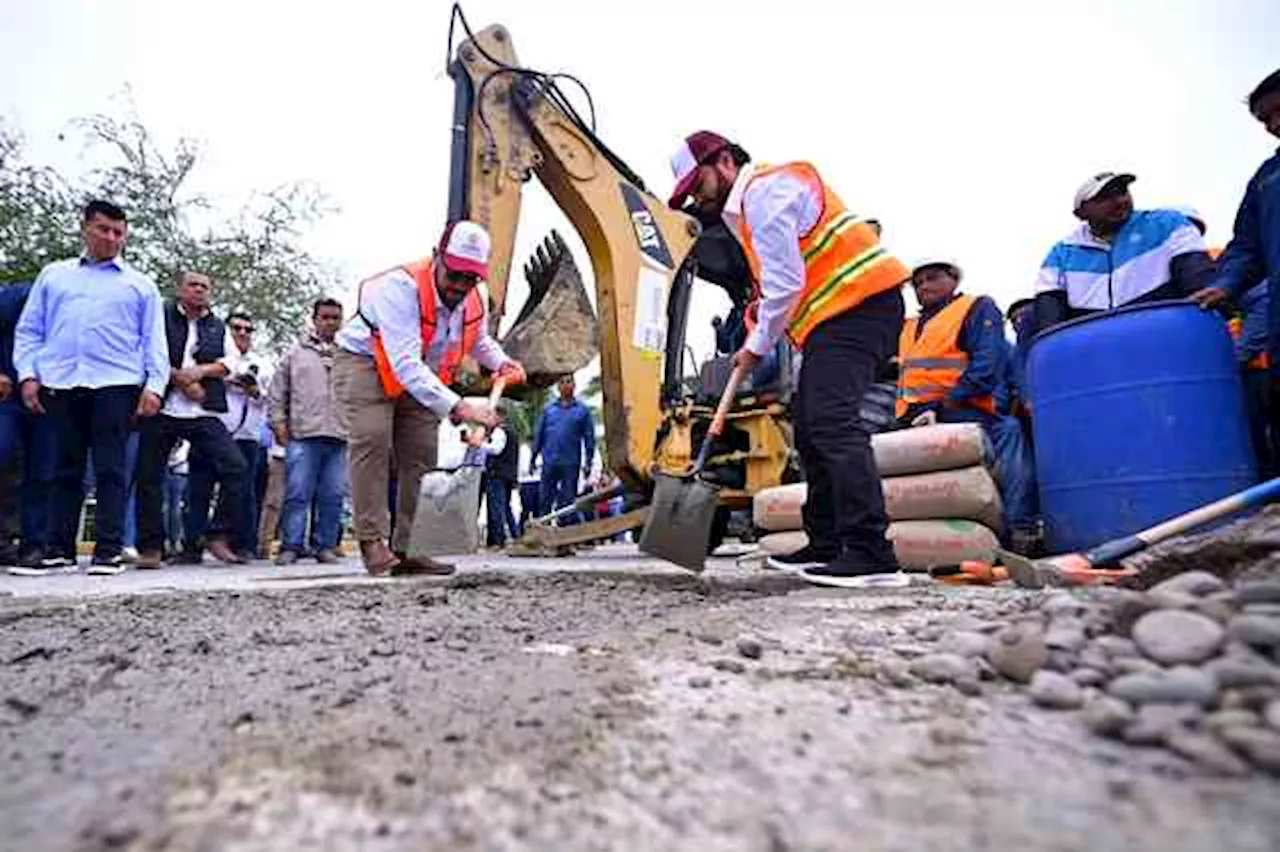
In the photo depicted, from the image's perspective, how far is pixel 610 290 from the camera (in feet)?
17.3

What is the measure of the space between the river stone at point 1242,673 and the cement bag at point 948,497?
2341 mm

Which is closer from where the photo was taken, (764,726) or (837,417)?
(764,726)

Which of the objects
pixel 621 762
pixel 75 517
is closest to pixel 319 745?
pixel 621 762

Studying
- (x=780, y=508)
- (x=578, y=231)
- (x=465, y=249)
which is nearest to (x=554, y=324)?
(x=578, y=231)

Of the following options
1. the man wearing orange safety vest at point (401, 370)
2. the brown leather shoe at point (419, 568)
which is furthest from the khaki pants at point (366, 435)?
the brown leather shoe at point (419, 568)

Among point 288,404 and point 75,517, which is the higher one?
point 288,404

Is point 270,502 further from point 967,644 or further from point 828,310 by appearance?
point 967,644

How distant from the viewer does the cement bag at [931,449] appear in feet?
11.2

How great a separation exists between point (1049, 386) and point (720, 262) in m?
2.28

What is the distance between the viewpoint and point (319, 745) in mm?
979

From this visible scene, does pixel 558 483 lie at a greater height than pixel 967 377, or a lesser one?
lesser

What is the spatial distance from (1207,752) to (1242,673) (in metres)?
0.15

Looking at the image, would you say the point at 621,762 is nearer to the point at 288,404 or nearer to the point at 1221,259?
the point at 1221,259

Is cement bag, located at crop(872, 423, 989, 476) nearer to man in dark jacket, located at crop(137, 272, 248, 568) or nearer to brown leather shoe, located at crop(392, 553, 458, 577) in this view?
brown leather shoe, located at crop(392, 553, 458, 577)
